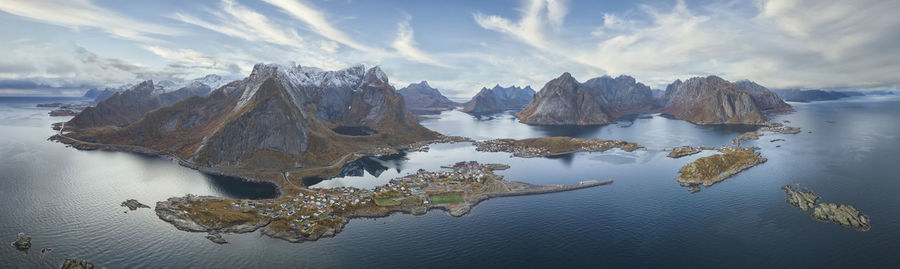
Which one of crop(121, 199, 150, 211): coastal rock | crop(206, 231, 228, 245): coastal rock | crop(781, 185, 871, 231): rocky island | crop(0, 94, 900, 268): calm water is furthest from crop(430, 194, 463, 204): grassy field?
crop(781, 185, 871, 231): rocky island

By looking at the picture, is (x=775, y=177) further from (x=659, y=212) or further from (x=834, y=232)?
(x=659, y=212)

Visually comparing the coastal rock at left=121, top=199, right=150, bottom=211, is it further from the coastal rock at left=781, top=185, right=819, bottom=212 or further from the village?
the coastal rock at left=781, top=185, right=819, bottom=212

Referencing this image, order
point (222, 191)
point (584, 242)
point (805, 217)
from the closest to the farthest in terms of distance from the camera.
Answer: point (584, 242)
point (805, 217)
point (222, 191)

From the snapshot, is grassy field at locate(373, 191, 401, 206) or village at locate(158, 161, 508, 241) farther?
grassy field at locate(373, 191, 401, 206)

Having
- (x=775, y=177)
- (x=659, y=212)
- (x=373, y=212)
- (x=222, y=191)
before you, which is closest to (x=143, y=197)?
(x=222, y=191)

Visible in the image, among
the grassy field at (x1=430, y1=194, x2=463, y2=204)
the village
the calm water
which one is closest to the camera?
the calm water

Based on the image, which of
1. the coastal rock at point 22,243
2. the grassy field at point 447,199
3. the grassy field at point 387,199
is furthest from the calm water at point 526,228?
the grassy field at point 387,199
